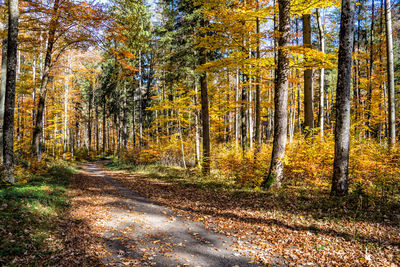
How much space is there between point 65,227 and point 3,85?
9485 millimetres

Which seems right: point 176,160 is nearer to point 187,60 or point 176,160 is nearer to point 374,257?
point 187,60

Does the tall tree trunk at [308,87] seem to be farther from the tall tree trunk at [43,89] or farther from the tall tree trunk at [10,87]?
the tall tree trunk at [43,89]

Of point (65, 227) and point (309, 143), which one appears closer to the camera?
point (65, 227)

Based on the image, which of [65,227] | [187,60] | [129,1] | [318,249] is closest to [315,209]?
[318,249]

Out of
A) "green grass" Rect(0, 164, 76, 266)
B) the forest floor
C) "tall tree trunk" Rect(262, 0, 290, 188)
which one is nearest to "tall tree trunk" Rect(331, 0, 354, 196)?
the forest floor

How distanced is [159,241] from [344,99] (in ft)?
22.5

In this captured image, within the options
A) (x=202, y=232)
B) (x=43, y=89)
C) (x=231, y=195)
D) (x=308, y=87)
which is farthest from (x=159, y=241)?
(x=43, y=89)

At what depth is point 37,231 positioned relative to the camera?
464 cm

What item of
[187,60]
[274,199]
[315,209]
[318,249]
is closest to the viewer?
[318,249]

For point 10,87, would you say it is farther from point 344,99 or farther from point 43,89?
point 344,99

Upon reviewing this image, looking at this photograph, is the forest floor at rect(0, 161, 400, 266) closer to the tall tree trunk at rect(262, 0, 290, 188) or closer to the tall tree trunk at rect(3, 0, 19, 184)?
the tall tree trunk at rect(262, 0, 290, 188)

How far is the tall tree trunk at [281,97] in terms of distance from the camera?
7.85 metres

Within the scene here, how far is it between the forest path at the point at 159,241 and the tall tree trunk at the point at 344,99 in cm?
427

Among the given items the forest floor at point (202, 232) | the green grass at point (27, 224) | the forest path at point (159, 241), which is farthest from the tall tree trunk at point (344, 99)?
the green grass at point (27, 224)
